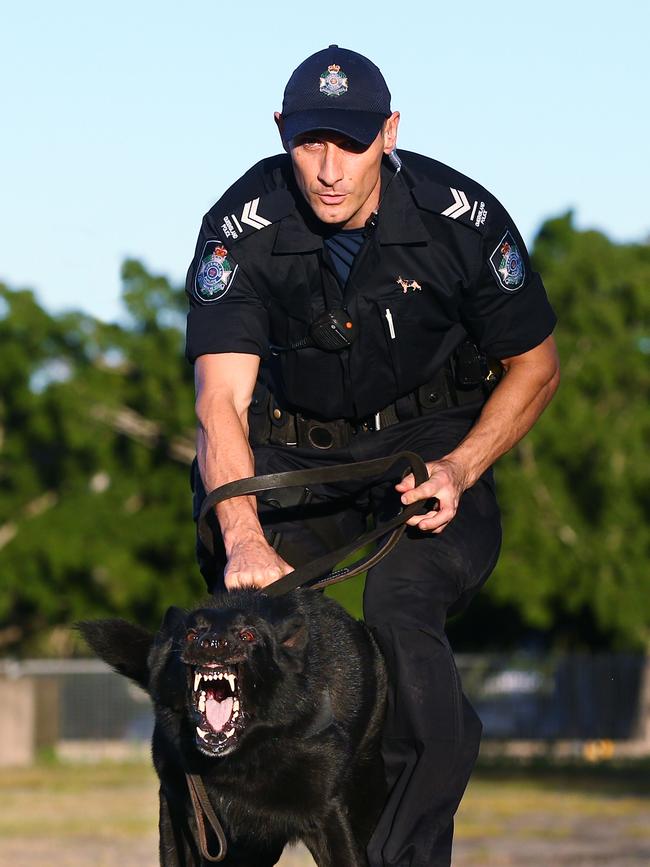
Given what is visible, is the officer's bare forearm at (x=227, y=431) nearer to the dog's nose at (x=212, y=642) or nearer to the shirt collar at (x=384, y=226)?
the shirt collar at (x=384, y=226)

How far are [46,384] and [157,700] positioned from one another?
27.7 meters

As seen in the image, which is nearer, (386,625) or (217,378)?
(386,625)

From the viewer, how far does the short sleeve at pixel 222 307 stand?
473 cm

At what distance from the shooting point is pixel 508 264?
4805mm

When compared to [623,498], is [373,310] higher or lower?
higher

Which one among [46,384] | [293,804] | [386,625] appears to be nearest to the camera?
[293,804]

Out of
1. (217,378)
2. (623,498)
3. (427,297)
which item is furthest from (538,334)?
(623,498)

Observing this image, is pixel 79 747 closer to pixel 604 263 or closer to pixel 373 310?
pixel 604 263

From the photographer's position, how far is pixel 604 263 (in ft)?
99.4

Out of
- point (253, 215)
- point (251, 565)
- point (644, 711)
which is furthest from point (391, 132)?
point (644, 711)

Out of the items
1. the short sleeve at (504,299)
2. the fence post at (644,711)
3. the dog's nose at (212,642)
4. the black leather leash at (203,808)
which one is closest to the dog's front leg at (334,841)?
the black leather leash at (203,808)

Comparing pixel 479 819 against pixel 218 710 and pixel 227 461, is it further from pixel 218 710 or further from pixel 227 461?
pixel 218 710

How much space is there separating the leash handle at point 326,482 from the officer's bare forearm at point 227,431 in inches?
2.5

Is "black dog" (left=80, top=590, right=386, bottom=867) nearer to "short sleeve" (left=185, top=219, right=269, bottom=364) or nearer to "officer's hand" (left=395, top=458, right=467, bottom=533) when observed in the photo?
"officer's hand" (left=395, top=458, right=467, bottom=533)
